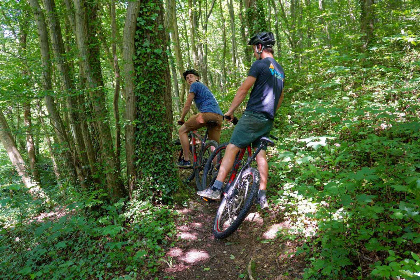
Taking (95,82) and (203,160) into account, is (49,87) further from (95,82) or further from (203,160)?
(203,160)

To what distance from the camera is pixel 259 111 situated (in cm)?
351

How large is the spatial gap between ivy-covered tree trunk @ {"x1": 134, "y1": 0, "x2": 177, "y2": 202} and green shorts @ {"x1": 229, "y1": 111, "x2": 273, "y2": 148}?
152 centimetres

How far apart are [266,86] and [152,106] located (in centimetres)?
209

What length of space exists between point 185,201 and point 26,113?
11556 millimetres

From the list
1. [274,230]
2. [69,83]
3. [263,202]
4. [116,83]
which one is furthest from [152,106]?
[69,83]

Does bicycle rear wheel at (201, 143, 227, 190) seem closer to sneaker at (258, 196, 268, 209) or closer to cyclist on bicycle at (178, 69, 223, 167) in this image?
cyclist on bicycle at (178, 69, 223, 167)

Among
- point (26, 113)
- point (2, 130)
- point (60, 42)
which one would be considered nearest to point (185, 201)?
point (60, 42)

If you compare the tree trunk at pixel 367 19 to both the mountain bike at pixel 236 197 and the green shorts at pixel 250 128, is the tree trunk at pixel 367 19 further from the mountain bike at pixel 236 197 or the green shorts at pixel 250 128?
the mountain bike at pixel 236 197

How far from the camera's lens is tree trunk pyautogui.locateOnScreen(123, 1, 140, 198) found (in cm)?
421

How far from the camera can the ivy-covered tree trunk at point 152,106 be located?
14.2 ft

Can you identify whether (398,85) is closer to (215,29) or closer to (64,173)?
(64,173)

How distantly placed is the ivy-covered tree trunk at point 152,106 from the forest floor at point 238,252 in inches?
31.6

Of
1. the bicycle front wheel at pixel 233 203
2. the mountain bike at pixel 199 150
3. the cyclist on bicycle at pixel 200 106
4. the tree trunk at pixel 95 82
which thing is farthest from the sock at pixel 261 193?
the tree trunk at pixel 95 82

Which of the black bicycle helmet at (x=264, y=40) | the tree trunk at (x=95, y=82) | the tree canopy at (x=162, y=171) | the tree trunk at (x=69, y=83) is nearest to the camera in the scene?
the tree canopy at (x=162, y=171)
